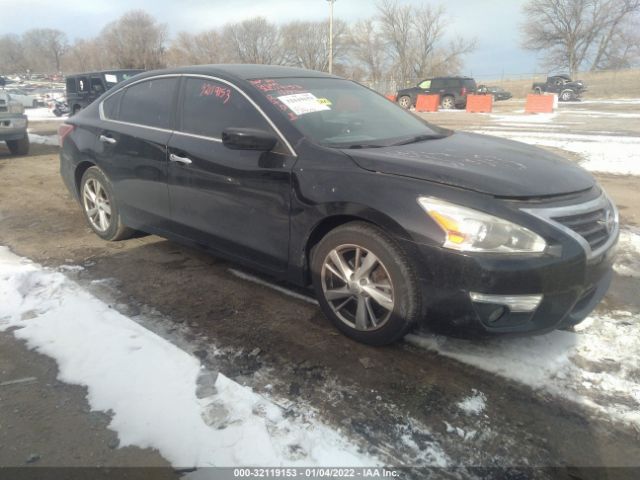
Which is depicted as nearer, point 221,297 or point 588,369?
point 588,369

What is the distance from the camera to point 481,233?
7.80 ft

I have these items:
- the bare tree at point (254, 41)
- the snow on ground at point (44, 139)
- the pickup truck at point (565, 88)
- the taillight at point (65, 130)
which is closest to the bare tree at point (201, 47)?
the bare tree at point (254, 41)

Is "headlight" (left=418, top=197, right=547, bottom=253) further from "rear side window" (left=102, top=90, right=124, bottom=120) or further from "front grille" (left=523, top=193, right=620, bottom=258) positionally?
"rear side window" (left=102, top=90, right=124, bottom=120)

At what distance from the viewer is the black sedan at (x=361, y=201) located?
7.89 ft

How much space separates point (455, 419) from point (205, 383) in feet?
4.13

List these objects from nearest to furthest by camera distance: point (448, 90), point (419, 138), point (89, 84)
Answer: point (419, 138) → point (89, 84) → point (448, 90)

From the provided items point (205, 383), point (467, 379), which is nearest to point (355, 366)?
point (467, 379)

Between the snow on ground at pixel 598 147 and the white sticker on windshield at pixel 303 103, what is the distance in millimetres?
6264

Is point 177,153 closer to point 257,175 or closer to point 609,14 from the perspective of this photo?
point 257,175

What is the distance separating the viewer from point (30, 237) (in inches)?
191

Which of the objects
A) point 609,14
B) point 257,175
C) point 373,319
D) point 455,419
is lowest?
point 455,419

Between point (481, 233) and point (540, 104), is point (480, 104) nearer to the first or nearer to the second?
point (540, 104)

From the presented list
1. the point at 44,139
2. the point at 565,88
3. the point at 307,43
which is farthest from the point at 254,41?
the point at 44,139

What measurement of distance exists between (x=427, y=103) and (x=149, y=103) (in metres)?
21.8
